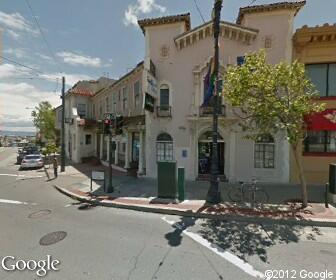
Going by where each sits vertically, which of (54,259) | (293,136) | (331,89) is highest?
(331,89)

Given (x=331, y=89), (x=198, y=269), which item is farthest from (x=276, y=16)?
(x=198, y=269)

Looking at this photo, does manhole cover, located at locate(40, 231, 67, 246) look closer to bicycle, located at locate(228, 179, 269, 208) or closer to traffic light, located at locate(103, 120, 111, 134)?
traffic light, located at locate(103, 120, 111, 134)

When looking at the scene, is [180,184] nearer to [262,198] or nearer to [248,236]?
[262,198]

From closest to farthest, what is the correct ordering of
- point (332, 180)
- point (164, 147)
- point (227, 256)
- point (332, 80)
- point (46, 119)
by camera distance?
point (227, 256), point (332, 180), point (332, 80), point (164, 147), point (46, 119)

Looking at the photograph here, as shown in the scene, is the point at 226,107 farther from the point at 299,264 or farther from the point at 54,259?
the point at 54,259

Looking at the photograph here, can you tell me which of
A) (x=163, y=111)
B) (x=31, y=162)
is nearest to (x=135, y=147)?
(x=163, y=111)

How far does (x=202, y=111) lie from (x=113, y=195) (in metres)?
7.19

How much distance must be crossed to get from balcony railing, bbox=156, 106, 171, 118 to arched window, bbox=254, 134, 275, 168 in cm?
560

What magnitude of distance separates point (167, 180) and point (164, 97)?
262 inches

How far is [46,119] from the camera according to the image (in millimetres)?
45156

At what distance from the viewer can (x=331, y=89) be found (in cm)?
1337

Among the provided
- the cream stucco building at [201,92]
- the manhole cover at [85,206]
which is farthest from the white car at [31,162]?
the manhole cover at [85,206]

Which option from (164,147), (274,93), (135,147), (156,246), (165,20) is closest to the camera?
(156,246)

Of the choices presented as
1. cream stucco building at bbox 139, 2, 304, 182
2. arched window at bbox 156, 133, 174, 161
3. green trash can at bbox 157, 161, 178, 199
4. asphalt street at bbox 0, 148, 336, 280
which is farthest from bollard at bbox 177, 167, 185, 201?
arched window at bbox 156, 133, 174, 161
